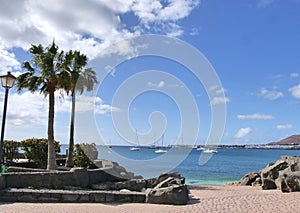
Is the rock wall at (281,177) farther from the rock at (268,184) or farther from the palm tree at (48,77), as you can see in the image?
the palm tree at (48,77)

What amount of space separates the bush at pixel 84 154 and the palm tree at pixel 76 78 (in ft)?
1.76

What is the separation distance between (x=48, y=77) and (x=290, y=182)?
12821mm

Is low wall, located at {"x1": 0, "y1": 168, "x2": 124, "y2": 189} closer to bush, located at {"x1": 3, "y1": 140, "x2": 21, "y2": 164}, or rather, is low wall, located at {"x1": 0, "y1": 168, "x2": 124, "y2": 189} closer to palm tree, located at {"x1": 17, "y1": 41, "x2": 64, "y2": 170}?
palm tree, located at {"x1": 17, "y1": 41, "x2": 64, "y2": 170}

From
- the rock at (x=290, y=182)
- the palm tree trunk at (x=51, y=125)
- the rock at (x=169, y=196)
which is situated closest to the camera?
the rock at (x=169, y=196)

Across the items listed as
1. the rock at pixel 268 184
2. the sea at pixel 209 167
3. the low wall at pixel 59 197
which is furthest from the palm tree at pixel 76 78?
the rock at pixel 268 184

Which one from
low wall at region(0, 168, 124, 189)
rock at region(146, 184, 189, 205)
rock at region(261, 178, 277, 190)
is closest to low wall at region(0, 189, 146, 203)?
rock at region(146, 184, 189, 205)

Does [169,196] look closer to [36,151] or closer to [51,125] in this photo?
[51,125]

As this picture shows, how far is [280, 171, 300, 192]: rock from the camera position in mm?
13914

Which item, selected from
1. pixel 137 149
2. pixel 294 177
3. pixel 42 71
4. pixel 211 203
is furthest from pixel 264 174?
pixel 137 149

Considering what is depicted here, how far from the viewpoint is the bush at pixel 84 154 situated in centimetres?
2073

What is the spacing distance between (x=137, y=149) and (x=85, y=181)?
143274mm

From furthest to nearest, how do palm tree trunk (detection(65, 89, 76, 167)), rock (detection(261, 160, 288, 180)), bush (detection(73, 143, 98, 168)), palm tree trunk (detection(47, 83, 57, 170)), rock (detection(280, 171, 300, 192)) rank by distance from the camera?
bush (detection(73, 143, 98, 168))
palm tree trunk (detection(65, 89, 76, 167))
rock (detection(261, 160, 288, 180))
palm tree trunk (detection(47, 83, 57, 170))
rock (detection(280, 171, 300, 192))

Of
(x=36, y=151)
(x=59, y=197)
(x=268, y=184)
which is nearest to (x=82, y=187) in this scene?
(x=59, y=197)

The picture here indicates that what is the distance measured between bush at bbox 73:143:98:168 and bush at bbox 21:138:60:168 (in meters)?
2.27
